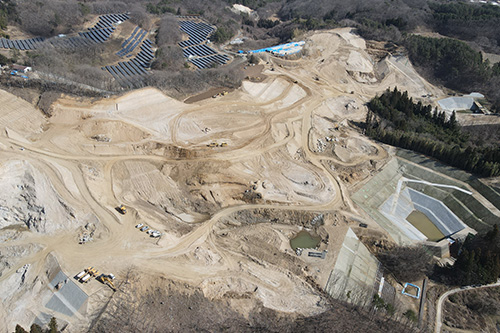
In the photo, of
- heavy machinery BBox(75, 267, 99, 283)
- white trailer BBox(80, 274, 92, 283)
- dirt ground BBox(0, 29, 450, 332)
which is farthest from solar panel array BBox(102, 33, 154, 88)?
white trailer BBox(80, 274, 92, 283)

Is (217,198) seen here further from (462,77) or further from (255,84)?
(462,77)

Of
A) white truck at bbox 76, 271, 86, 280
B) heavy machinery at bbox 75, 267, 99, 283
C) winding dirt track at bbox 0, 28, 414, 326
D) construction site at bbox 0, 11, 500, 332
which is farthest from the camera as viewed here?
winding dirt track at bbox 0, 28, 414, 326

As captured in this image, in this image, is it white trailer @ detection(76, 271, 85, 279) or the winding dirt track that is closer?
white trailer @ detection(76, 271, 85, 279)

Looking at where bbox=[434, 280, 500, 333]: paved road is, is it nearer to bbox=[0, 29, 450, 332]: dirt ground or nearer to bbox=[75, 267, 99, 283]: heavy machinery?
bbox=[0, 29, 450, 332]: dirt ground

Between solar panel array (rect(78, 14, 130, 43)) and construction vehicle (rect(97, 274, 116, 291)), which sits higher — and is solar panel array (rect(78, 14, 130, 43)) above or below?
above

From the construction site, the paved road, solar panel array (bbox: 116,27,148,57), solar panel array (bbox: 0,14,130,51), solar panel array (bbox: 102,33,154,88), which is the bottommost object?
the paved road

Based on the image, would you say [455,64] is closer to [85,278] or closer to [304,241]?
[304,241]

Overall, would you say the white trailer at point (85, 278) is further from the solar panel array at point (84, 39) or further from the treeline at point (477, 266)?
the solar panel array at point (84, 39)
